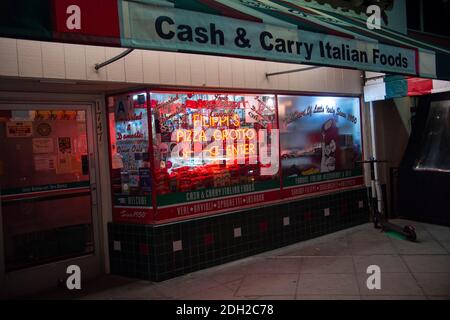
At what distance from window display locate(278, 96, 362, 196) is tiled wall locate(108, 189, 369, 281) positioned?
511mm

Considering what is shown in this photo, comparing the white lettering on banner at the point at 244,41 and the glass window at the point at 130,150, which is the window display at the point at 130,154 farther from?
the white lettering on banner at the point at 244,41

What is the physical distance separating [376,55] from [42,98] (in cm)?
444

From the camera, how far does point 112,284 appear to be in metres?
6.12

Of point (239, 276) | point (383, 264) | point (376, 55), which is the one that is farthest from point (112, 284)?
point (376, 55)

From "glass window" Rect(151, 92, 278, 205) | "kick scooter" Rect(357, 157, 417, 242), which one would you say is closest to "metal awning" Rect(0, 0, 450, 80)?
"glass window" Rect(151, 92, 278, 205)

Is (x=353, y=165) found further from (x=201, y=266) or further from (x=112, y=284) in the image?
(x=112, y=284)

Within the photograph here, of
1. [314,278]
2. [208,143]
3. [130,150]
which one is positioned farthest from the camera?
[208,143]

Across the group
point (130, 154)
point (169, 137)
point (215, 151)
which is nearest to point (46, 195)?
point (130, 154)

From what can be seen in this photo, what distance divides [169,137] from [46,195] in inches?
69.4

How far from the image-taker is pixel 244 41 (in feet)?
15.9

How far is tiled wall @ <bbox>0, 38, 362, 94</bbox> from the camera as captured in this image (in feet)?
16.9

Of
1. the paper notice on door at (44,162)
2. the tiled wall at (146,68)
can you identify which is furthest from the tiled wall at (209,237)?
the tiled wall at (146,68)

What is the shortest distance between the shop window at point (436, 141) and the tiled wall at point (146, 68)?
8.24 ft

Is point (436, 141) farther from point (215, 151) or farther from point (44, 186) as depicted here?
point (44, 186)
